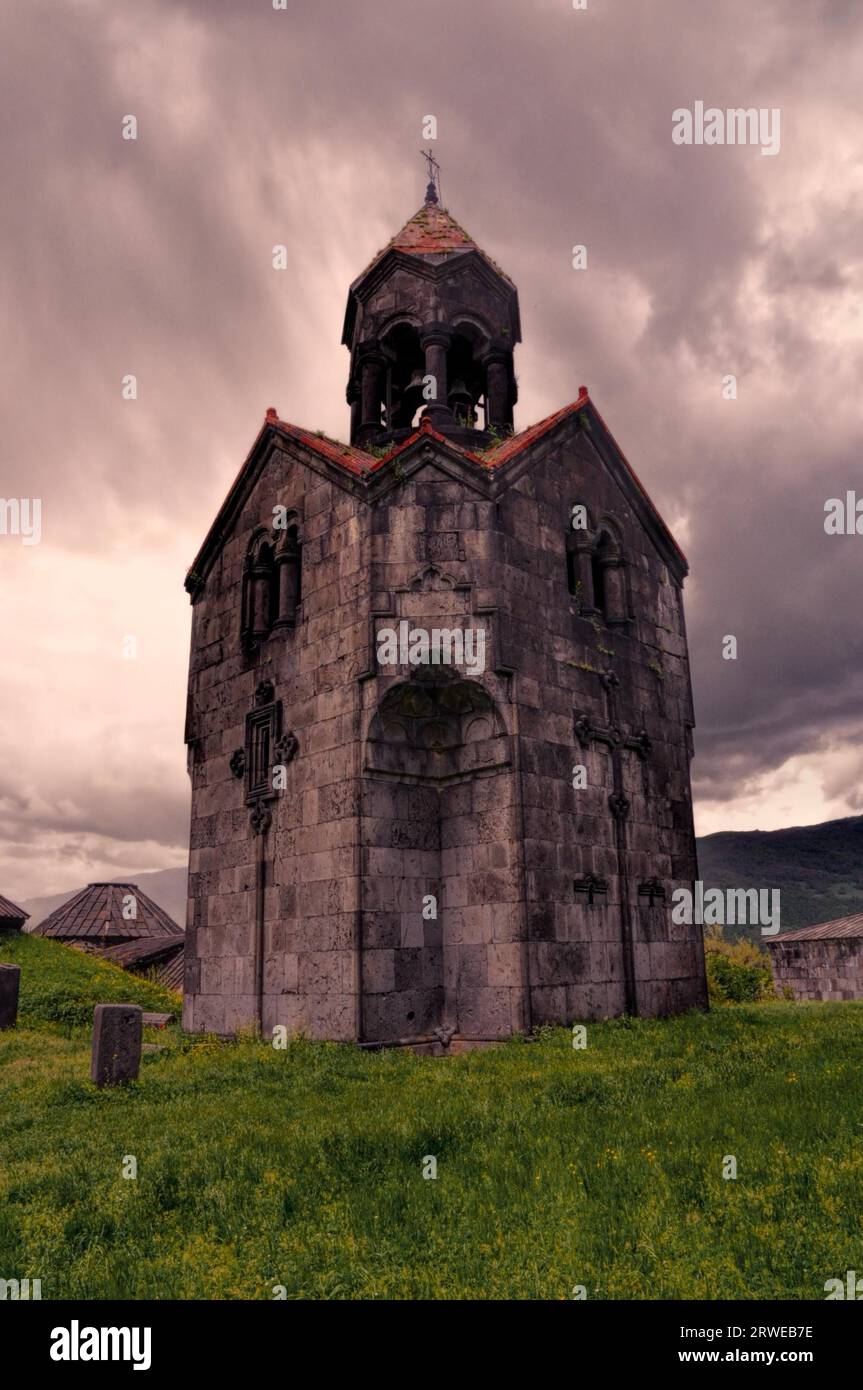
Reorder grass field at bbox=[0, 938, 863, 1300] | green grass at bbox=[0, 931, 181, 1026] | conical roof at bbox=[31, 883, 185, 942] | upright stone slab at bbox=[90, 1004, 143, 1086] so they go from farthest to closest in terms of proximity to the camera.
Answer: conical roof at bbox=[31, 883, 185, 942] < green grass at bbox=[0, 931, 181, 1026] < upright stone slab at bbox=[90, 1004, 143, 1086] < grass field at bbox=[0, 938, 863, 1300]

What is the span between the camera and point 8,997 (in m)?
17.9

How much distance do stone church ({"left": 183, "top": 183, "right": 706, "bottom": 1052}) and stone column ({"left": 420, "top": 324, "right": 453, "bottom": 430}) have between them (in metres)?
0.06

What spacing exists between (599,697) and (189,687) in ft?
26.7

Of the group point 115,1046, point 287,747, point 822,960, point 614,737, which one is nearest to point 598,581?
point 614,737

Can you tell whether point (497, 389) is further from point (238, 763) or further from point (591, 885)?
point (591, 885)

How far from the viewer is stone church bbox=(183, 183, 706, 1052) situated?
13.0 meters

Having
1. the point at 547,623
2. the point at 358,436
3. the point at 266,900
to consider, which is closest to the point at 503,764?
the point at 547,623

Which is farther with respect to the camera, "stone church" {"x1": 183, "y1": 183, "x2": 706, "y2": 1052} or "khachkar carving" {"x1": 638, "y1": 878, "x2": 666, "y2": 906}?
"khachkar carving" {"x1": 638, "y1": 878, "x2": 666, "y2": 906}

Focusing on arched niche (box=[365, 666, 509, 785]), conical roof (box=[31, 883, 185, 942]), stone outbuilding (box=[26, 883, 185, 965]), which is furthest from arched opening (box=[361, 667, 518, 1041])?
conical roof (box=[31, 883, 185, 942])

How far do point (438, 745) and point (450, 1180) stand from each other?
25.8 ft

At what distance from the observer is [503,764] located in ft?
43.2

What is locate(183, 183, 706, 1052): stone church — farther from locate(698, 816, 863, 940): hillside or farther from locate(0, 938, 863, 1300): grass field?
locate(698, 816, 863, 940): hillside
